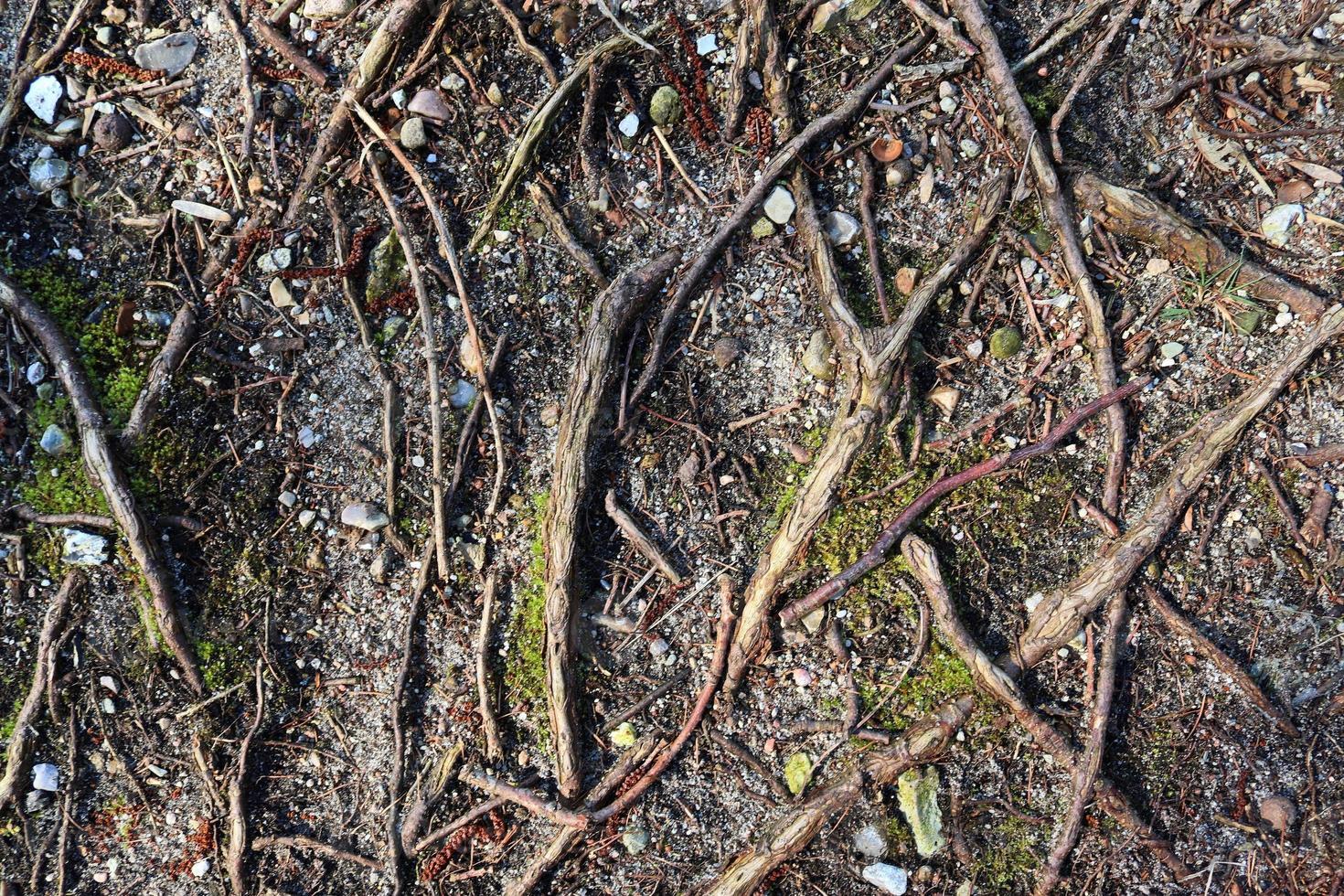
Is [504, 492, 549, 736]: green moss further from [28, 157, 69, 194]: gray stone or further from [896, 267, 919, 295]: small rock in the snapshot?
[28, 157, 69, 194]: gray stone

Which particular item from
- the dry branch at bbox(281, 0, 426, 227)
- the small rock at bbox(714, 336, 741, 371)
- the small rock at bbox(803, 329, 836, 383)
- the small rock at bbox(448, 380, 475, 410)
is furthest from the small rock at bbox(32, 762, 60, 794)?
the small rock at bbox(803, 329, 836, 383)

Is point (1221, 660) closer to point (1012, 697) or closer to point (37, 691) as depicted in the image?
point (1012, 697)

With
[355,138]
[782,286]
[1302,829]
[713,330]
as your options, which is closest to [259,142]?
[355,138]

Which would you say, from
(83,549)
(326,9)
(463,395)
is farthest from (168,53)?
(83,549)

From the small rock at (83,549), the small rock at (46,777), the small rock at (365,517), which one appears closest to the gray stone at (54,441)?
the small rock at (83,549)

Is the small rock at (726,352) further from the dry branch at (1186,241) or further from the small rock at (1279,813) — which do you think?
the small rock at (1279,813)

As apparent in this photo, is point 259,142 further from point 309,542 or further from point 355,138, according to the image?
point 309,542
